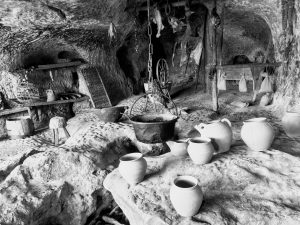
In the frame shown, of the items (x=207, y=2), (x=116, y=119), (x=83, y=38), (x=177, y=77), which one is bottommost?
(x=116, y=119)

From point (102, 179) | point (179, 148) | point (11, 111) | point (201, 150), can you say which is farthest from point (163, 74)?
point (11, 111)

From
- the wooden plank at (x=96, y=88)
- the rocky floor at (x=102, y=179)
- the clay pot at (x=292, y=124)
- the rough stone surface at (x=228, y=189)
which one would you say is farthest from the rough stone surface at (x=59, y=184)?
the wooden plank at (x=96, y=88)

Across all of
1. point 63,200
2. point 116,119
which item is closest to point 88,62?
point 116,119

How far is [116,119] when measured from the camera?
17.9 ft

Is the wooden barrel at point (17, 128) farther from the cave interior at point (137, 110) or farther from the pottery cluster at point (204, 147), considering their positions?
the pottery cluster at point (204, 147)

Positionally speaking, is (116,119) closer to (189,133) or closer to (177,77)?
(189,133)

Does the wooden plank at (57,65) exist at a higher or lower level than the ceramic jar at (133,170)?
higher

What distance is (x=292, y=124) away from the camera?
367 centimetres

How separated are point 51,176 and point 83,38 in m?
4.21

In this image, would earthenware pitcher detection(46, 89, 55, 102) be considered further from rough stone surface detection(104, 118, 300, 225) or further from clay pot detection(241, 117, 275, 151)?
clay pot detection(241, 117, 275, 151)

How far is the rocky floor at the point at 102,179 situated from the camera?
2473 mm

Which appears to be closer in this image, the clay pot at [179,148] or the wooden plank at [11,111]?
the clay pot at [179,148]

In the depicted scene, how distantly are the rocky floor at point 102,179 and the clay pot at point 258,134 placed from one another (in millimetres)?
113

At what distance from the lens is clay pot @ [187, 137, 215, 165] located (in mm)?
2809
